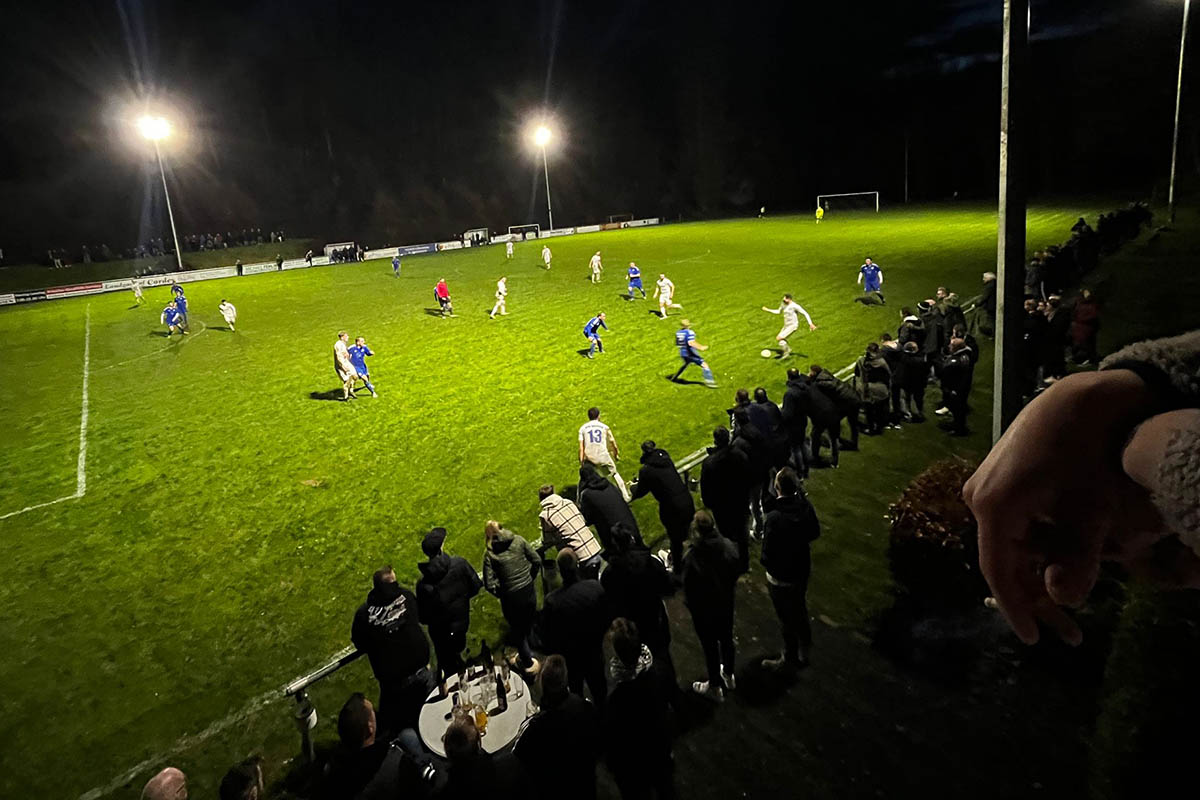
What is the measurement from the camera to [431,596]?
688 centimetres

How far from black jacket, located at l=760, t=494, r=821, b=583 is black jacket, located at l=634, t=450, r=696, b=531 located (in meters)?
2.05

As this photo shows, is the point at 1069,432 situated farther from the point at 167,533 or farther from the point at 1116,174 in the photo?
the point at 1116,174

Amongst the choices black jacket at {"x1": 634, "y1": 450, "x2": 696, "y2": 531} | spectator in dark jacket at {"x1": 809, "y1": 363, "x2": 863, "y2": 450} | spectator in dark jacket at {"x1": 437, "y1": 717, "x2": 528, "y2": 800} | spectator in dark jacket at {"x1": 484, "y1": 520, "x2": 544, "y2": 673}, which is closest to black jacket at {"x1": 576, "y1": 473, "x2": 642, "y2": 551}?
black jacket at {"x1": 634, "y1": 450, "x2": 696, "y2": 531}

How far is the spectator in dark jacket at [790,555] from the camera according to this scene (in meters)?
6.64

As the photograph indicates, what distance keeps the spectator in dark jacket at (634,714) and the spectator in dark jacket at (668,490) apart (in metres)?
3.58

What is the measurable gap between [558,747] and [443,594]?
2.60 m

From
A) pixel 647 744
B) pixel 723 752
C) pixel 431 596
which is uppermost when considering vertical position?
pixel 431 596

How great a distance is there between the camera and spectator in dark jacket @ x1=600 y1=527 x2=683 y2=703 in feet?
20.6

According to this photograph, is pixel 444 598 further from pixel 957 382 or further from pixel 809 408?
pixel 957 382

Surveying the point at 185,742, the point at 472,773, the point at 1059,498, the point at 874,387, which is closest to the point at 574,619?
the point at 472,773

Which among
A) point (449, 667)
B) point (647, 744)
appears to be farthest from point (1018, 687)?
point (449, 667)

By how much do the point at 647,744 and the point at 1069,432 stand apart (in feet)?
15.0

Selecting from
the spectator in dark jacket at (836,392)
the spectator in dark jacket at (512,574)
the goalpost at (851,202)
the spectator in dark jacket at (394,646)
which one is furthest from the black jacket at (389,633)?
the goalpost at (851,202)

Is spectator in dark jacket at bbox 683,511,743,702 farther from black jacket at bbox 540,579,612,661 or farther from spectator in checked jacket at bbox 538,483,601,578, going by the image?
spectator in checked jacket at bbox 538,483,601,578
